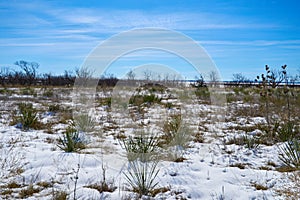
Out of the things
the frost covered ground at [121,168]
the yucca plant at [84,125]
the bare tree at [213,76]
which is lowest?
the frost covered ground at [121,168]

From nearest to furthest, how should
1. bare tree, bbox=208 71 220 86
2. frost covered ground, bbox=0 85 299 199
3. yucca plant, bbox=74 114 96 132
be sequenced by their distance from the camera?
1. frost covered ground, bbox=0 85 299 199
2. yucca plant, bbox=74 114 96 132
3. bare tree, bbox=208 71 220 86

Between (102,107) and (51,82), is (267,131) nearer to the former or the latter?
(102,107)

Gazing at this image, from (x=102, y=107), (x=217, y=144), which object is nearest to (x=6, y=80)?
(x=102, y=107)

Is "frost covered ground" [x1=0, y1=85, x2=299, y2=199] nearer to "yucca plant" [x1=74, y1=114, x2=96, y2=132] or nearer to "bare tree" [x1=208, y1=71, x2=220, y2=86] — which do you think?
"yucca plant" [x1=74, y1=114, x2=96, y2=132]

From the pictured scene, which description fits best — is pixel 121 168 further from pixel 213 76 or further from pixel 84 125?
pixel 213 76

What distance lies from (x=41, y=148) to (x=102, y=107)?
5918mm

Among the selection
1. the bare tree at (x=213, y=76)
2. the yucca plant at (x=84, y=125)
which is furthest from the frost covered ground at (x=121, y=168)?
the bare tree at (x=213, y=76)

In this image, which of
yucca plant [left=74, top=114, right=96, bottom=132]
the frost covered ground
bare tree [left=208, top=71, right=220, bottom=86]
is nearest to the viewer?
the frost covered ground

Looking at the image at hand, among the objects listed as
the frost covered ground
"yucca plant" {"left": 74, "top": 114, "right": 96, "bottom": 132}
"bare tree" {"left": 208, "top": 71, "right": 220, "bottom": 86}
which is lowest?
the frost covered ground

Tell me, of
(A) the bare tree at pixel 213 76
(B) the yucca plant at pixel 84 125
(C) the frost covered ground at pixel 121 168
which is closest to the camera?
(C) the frost covered ground at pixel 121 168

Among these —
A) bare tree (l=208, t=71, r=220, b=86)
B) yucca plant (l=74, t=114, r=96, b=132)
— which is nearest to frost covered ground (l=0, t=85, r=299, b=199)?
yucca plant (l=74, t=114, r=96, b=132)

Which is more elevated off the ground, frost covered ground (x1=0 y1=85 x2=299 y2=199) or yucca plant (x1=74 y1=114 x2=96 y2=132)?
yucca plant (x1=74 y1=114 x2=96 y2=132)

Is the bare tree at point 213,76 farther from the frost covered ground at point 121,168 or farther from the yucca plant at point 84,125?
the yucca plant at point 84,125

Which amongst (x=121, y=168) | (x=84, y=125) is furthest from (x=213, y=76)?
(x=121, y=168)
